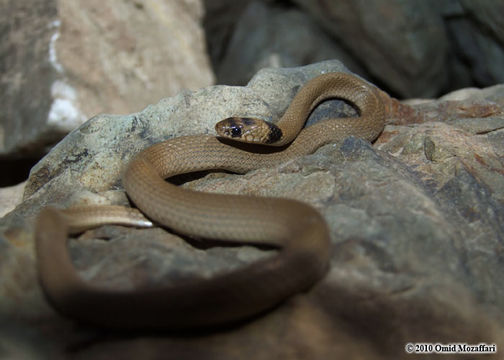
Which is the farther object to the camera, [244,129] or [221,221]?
[244,129]

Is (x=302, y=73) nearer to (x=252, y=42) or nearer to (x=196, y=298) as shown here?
(x=196, y=298)

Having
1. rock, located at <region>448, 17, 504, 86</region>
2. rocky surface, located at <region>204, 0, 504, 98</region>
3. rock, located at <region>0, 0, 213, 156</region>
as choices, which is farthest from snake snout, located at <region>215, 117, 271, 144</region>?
rock, located at <region>448, 17, 504, 86</region>

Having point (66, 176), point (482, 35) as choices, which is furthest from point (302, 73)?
point (482, 35)

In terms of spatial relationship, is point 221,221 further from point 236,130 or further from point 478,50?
point 478,50

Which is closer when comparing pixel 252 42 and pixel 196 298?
pixel 196 298

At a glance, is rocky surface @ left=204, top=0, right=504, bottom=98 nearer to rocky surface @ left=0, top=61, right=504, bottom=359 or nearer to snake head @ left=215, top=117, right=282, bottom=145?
snake head @ left=215, top=117, right=282, bottom=145

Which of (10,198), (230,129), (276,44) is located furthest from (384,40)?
(10,198)
